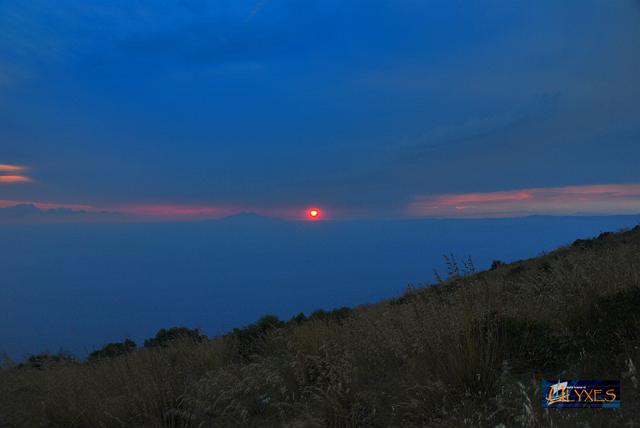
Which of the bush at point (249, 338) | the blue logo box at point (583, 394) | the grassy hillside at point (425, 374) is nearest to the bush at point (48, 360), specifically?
the grassy hillside at point (425, 374)

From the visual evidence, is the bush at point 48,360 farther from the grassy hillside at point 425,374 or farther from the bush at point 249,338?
the bush at point 249,338

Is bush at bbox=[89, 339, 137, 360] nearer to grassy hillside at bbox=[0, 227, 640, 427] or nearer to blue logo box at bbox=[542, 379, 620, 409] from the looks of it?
grassy hillside at bbox=[0, 227, 640, 427]

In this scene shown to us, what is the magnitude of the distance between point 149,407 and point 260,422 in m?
1.46

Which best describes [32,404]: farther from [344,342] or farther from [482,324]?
[482,324]

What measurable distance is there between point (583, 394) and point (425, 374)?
122 cm

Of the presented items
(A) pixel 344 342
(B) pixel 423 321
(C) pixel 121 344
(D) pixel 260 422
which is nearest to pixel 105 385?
(D) pixel 260 422

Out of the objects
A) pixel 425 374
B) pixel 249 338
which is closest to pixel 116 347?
pixel 249 338

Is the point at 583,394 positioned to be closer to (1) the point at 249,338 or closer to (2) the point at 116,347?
(1) the point at 249,338

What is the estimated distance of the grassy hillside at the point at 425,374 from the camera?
3.11 meters

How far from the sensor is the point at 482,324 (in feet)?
12.6

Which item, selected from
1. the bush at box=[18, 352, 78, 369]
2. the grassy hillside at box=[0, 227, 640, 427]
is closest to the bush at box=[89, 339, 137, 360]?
the bush at box=[18, 352, 78, 369]

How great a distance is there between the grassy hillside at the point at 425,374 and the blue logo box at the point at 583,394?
8 cm

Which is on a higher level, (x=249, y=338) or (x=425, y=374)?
(x=425, y=374)

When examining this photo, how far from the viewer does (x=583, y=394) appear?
280 centimetres
